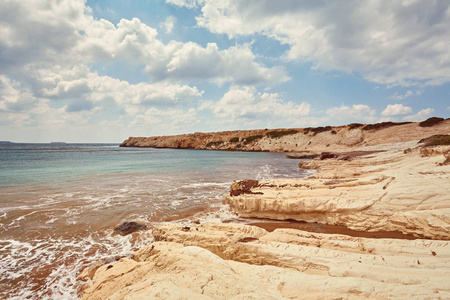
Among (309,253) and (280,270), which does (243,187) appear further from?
(280,270)

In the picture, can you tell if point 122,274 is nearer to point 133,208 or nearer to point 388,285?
Result: point 388,285

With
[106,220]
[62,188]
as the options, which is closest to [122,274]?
[106,220]

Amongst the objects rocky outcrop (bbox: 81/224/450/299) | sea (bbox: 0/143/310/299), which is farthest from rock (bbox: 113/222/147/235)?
rocky outcrop (bbox: 81/224/450/299)

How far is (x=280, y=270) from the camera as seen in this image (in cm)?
423

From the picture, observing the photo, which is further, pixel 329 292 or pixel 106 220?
pixel 106 220

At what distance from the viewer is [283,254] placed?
15.8ft

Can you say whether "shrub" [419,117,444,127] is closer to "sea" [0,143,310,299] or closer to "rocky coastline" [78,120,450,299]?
"rocky coastline" [78,120,450,299]

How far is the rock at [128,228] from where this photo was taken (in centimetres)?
859

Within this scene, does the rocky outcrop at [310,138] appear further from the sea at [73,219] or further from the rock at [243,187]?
the sea at [73,219]

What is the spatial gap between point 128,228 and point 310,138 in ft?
205

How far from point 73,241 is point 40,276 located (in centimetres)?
210

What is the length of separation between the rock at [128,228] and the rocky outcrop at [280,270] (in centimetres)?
324

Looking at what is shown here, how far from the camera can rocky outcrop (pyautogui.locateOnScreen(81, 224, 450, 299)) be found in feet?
11.0

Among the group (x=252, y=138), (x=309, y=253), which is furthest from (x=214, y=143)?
(x=309, y=253)
